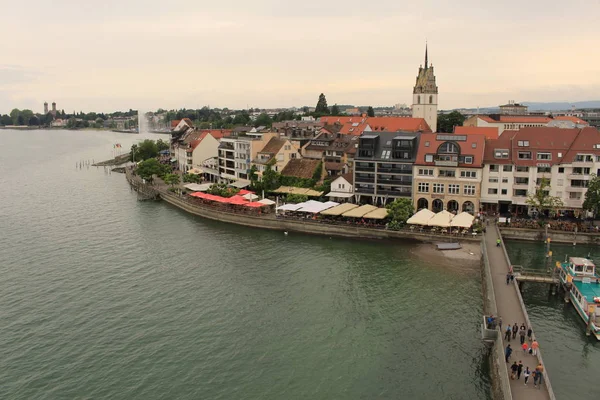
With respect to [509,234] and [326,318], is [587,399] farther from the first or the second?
[509,234]

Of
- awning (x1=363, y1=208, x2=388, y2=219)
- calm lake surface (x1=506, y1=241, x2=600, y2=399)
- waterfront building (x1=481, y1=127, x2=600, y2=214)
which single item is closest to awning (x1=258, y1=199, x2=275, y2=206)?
awning (x1=363, y1=208, x2=388, y2=219)

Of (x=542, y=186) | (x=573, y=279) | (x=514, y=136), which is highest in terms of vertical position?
(x=514, y=136)

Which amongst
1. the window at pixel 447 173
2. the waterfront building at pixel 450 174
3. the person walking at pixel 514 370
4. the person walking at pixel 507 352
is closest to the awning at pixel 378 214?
the waterfront building at pixel 450 174

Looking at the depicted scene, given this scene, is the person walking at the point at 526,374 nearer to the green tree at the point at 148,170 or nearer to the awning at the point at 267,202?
the awning at the point at 267,202

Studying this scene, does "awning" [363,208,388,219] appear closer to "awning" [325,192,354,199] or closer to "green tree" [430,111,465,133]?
"awning" [325,192,354,199]

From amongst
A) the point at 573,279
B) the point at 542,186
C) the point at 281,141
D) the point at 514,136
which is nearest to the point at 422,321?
the point at 573,279

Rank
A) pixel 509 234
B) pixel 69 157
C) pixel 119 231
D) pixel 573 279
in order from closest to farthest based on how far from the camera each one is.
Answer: pixel 573 279
pixel 509 234
pixel 119 231
pixel 69 157
